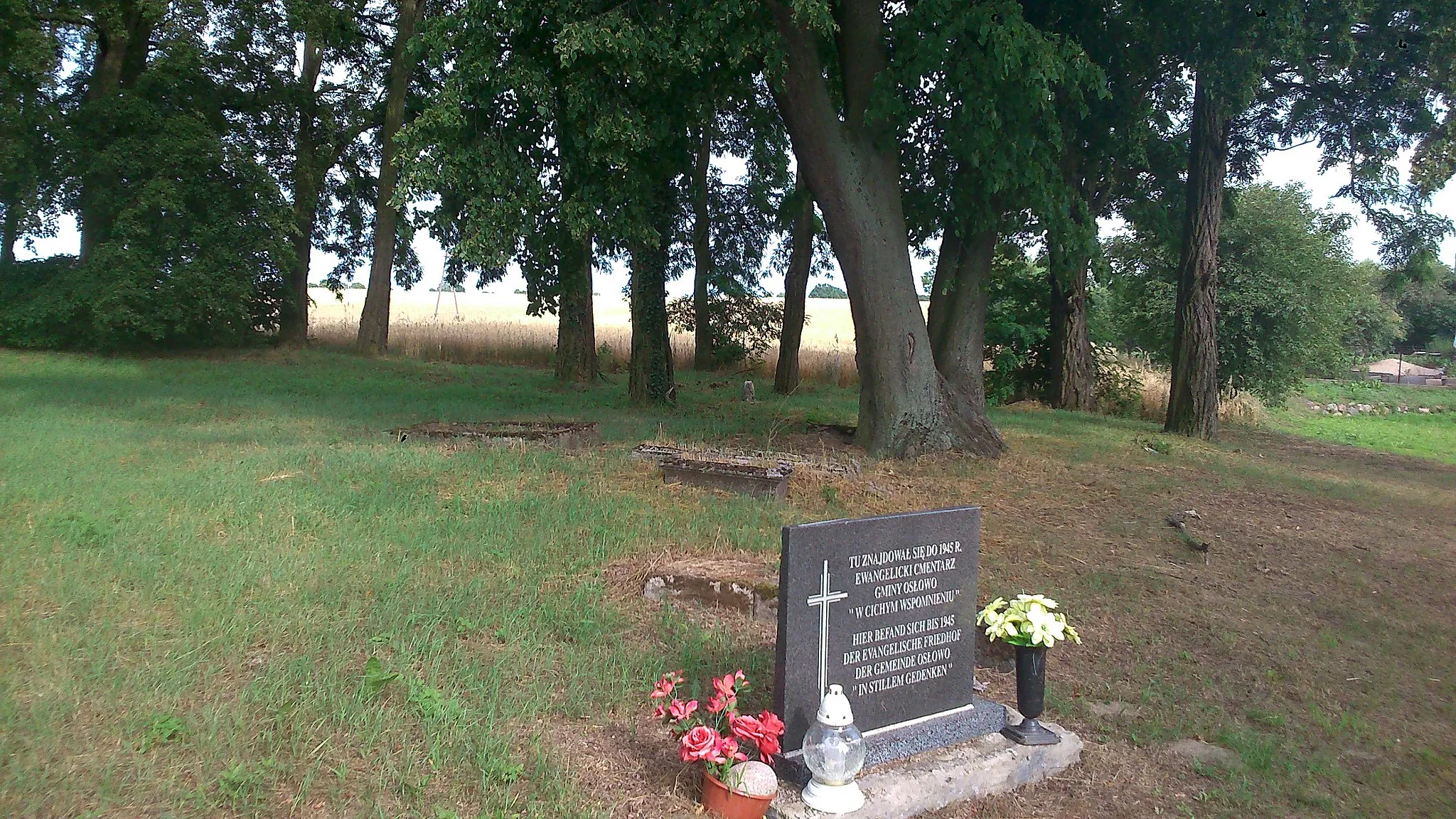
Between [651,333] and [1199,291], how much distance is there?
29.3 ft

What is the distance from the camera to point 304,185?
26156 millimetres

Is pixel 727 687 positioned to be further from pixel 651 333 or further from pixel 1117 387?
pixel 1117 387

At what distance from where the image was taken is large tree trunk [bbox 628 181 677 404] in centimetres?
1645

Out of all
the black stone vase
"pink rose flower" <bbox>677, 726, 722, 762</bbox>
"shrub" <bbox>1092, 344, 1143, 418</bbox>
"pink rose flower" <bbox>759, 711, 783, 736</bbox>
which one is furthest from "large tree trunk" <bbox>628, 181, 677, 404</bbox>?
"pink rose flower" <bbox>677, 726, 722, 762</bbox>

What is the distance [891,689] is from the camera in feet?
14.6

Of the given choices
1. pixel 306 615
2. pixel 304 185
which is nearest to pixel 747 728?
pixel 306 615

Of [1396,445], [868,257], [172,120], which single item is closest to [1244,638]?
[868,257]

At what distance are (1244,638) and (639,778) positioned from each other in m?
4.35

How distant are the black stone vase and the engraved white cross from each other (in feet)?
3.33

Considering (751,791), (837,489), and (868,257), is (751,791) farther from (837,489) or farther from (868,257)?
(868,257)

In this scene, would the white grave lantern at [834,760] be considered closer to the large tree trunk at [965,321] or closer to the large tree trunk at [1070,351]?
the large tree trunk at [965,321]

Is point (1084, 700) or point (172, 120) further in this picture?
point (172, 120)

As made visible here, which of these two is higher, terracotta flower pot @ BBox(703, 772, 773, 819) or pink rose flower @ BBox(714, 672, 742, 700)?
pink rose flower @ BBox(714, 672, 742, 700)

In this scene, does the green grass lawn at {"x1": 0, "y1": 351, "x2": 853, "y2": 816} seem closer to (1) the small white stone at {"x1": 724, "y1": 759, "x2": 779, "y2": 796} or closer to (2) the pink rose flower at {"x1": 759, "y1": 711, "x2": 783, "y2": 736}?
(1) the small white stone at {"x1": 724, "y1": 759, "x2": 779, "y2": 796}
